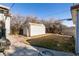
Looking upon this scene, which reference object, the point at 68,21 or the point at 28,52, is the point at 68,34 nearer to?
the point at 68,21

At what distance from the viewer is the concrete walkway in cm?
389

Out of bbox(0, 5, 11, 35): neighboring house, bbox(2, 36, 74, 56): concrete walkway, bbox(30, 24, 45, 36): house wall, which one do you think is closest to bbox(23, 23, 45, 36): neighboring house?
bbox(30, 24, 45, 36): house wall

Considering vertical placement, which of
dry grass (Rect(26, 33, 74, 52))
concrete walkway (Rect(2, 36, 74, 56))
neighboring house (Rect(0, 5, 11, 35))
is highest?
neighboring house (Rect(0, 5, 11, 35))

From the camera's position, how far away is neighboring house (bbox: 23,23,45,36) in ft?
12.7

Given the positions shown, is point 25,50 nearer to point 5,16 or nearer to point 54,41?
point 54,41

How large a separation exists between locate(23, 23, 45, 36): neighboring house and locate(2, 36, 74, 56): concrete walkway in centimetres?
20

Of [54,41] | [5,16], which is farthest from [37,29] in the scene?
[5,16]

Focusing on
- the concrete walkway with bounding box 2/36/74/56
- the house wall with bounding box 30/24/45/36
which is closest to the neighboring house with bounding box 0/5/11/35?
the concrete walkway with bounding box 2/36/74/56

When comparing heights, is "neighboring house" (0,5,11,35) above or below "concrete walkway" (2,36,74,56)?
above

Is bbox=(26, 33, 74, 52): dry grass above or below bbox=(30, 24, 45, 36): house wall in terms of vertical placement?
below

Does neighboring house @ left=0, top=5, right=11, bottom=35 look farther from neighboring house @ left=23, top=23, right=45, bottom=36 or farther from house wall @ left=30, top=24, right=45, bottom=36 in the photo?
house wall @ left=30, top=24, right=45, bottom=36

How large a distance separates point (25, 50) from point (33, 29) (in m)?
0.45

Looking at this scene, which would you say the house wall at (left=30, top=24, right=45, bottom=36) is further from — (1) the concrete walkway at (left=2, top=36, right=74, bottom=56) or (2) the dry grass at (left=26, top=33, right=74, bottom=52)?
(1) the concrete walkway at (left=2, top=36, right=74, bottom=56)

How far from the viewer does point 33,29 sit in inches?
154
